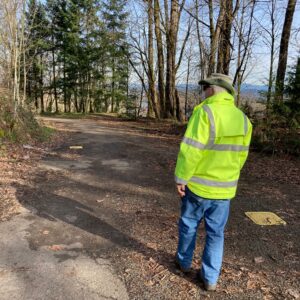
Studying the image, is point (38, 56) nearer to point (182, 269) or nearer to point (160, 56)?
point (160, 56)

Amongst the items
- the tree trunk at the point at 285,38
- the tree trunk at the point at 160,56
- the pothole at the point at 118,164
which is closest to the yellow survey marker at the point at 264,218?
the pothole at the point at 118,164

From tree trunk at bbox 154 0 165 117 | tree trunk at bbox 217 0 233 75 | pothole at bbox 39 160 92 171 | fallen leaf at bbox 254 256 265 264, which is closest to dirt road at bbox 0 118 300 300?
fallen leaf at bbox 254 256 265 264

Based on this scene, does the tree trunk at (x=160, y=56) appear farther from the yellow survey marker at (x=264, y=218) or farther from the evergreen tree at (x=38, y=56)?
the yellow survey marker at (x=264, y=218)

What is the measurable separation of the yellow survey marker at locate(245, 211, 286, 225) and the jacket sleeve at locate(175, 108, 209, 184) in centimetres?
239

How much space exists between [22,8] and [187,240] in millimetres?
13520

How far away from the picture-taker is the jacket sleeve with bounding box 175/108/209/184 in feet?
9.13

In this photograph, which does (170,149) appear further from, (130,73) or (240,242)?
(130,73)

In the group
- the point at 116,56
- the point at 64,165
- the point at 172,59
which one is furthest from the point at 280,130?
the point at 116,56

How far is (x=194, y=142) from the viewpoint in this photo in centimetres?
279

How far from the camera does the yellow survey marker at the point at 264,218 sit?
187 inches

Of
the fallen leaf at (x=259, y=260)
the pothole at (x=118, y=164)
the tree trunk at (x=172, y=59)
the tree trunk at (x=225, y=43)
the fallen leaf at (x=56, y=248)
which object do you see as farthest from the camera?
the tree trunk at (x=172, y=59)

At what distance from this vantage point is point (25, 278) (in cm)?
319

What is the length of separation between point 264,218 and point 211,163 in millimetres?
2461

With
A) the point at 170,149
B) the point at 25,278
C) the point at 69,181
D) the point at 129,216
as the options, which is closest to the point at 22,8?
the point at 170,149
